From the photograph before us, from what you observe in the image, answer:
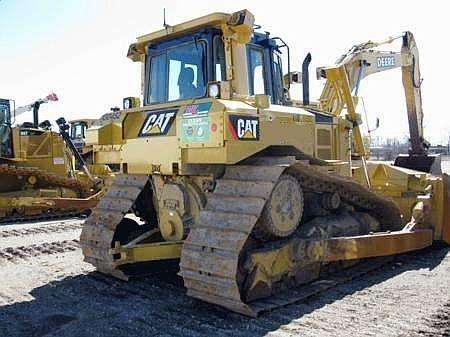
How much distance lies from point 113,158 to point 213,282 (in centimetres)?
252

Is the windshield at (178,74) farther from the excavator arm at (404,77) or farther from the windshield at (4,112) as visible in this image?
the windshield at (4,112)

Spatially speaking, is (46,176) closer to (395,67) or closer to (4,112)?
(4,112)

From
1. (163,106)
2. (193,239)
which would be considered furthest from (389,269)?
(163,106)

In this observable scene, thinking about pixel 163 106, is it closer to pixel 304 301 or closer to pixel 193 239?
pixel 193 239

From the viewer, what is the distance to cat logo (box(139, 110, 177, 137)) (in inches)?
216

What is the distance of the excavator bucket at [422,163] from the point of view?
28.2ft

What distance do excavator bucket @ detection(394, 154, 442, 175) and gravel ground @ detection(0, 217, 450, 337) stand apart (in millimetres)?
2233

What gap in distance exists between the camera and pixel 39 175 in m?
12.7

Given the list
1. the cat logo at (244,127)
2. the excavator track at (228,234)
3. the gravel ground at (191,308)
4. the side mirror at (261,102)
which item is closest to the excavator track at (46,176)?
the gravel ground at (191,308)

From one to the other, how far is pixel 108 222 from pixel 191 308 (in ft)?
5.12

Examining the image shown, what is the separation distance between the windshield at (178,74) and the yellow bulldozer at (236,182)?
2 cm

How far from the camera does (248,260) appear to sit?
466cm

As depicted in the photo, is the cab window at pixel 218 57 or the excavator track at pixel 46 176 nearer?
the cab window at pixel 218 57

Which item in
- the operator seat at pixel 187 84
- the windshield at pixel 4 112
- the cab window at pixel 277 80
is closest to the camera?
the operator seat at pixel 187 84
